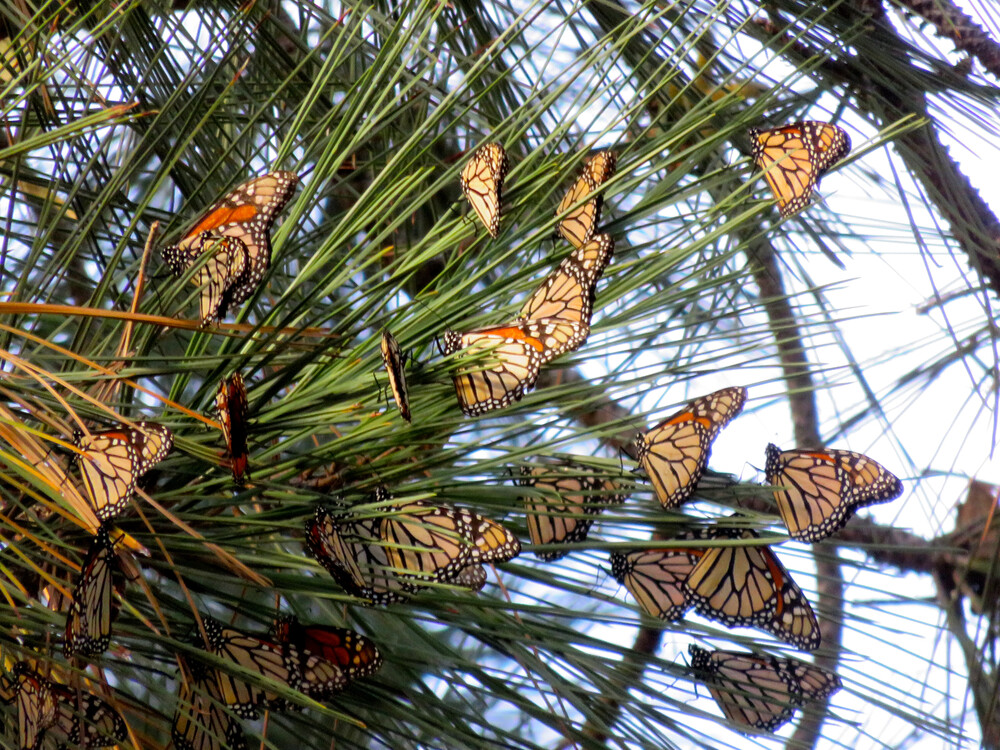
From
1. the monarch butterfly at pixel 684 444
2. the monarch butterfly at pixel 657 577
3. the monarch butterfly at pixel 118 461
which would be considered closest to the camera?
the monarch butterfly at pixel 118 461

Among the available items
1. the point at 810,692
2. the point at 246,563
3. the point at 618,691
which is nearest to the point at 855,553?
the point at 810,692

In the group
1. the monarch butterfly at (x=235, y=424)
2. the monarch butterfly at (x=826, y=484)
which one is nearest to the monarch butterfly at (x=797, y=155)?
the monarch butterfly at (x=826, y=484)

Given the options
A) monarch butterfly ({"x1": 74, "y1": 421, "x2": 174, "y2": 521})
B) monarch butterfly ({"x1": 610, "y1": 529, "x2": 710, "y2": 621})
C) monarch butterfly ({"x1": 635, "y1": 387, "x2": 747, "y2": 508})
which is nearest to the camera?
monarch butterfly ({"x1": 74, "y1": 421, "x2": 174, "y2": 521})

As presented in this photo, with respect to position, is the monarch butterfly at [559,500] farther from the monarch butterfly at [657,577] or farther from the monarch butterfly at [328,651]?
the monarch butterfly at [328,651]

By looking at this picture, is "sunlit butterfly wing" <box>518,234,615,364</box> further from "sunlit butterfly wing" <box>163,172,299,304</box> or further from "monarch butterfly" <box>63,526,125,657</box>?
"monarch butterfly" <box>63,526,125,657</box>

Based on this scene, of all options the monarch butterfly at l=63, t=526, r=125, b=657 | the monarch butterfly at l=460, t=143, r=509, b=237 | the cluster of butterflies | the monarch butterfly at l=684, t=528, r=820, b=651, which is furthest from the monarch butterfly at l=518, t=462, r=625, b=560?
the monarch butterfly at l=63, t=526, r=125, b=657

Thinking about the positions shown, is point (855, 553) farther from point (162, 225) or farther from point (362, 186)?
point (162, 225)
